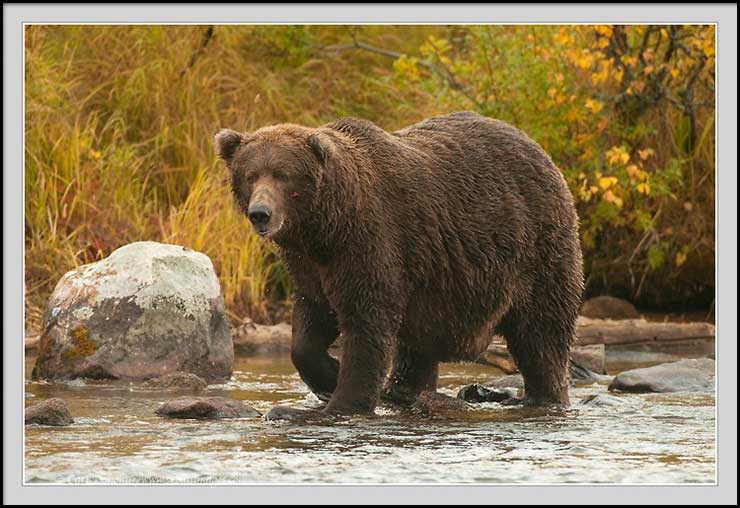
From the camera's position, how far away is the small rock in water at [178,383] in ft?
31.6

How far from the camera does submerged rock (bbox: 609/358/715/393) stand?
9711mm

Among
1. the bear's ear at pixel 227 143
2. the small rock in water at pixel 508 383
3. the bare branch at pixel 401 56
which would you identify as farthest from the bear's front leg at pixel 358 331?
the bare branch at pixel 401 56

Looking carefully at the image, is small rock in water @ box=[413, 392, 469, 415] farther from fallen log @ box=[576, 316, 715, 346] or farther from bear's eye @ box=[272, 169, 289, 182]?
fallen log @ box=[576, 316, 715, 346]

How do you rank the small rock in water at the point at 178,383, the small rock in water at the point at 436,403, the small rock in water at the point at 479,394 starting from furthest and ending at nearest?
the small rock in water at the point at 178,383 → the small rock in water at the point at 479,394 → the small rock in water at the point at 436,403

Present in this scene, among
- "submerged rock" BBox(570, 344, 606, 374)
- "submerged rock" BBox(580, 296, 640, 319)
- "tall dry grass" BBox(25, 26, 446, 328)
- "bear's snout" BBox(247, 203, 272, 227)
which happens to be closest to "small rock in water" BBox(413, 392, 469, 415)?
"bear's snout" BBox(247, 203, 272, 227)

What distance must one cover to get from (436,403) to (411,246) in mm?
1083

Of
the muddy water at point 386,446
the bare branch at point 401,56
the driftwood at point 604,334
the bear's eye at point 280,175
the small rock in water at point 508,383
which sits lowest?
the muddy water at point 386,446

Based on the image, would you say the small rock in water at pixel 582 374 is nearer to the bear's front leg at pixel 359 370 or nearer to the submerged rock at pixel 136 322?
the submerged rock at pixel 136 322

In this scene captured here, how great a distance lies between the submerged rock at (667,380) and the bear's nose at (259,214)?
3461 mm

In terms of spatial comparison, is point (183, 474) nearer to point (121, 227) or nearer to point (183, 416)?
point (183, 416)

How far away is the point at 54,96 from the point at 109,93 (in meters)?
1.05

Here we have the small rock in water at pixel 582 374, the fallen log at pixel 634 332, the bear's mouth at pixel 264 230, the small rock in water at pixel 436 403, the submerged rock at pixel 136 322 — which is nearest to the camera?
the bear's mouth at pixel 264 230

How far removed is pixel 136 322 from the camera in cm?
1009
